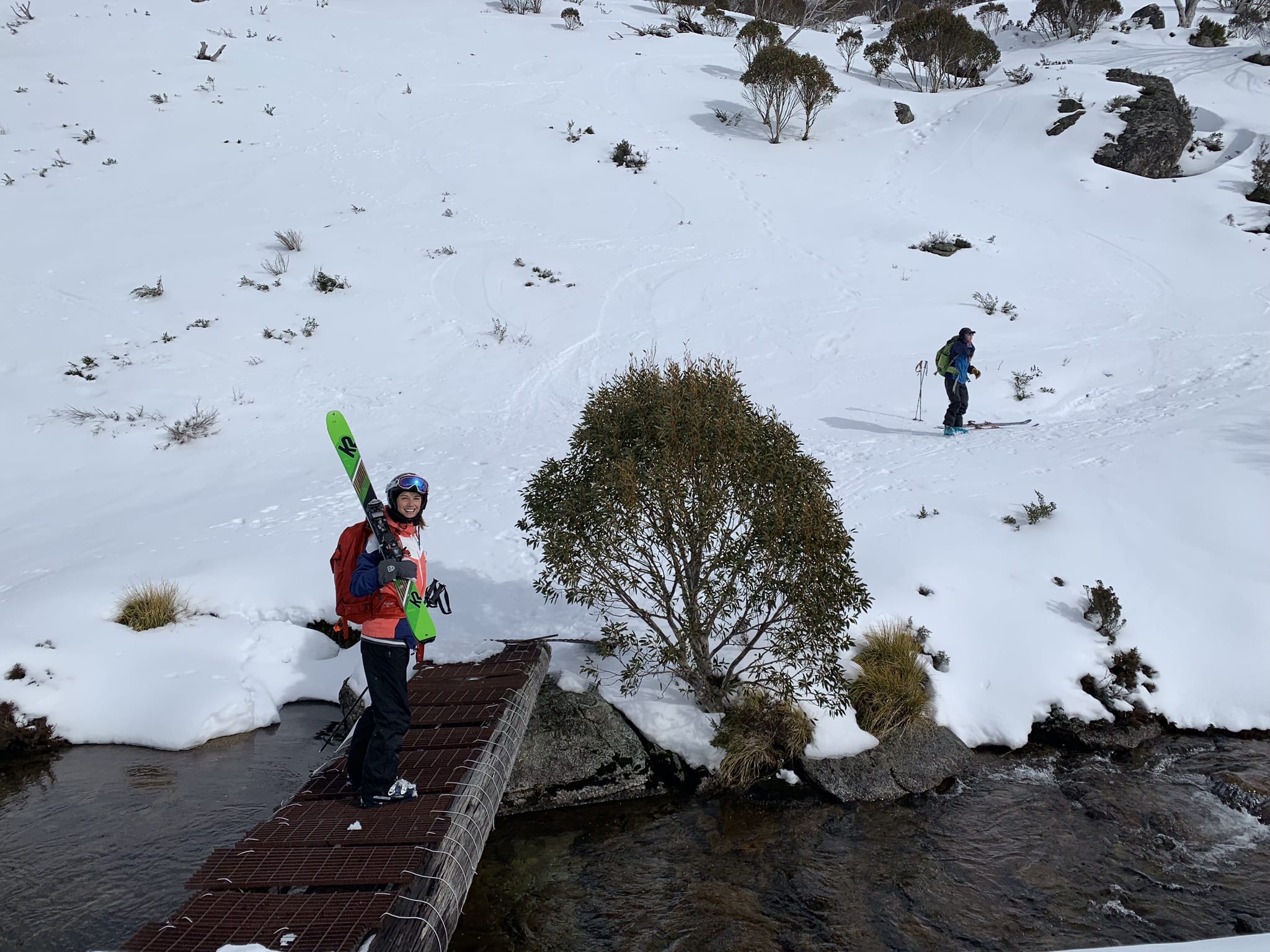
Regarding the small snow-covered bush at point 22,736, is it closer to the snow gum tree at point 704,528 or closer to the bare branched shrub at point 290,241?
the snow gum tree at point 704,528

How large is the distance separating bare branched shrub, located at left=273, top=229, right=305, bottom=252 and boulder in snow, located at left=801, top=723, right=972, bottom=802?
18555mm

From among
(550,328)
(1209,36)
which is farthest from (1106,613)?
(1209,36)

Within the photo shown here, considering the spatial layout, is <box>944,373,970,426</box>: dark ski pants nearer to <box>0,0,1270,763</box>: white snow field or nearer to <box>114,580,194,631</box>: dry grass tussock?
<box>0,0,1270,763</box>: white snow field

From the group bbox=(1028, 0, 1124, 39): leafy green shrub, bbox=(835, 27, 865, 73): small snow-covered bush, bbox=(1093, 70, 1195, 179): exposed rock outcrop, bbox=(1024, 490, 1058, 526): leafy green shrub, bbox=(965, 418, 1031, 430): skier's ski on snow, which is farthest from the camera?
bbox=(1028, 0, 1124, 39): leafy green shrub

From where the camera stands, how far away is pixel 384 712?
527cm

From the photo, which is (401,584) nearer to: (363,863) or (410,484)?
(410,484)

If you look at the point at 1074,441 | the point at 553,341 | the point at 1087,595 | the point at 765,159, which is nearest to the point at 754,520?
the point at 1087,595

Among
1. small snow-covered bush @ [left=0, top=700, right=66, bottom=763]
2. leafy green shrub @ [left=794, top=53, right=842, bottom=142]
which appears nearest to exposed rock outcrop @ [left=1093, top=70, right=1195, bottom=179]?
leafy green shrub @ [left=794, top=53, right=842, bottom=142]

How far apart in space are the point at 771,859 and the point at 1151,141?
2609 cm

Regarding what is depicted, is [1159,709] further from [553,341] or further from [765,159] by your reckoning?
[765,159]

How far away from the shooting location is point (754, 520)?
6492mm

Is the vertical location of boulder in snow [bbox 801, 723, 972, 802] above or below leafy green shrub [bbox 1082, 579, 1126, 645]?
below

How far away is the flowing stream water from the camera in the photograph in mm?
5219

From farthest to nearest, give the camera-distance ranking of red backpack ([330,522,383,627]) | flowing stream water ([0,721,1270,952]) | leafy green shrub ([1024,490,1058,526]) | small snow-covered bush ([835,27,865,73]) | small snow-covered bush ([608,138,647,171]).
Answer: small snow-covered bush ([835,27,865,73]), small snow-covered bush ([608,138,647,171]), leafy green shrub ([1024,490,1058,526]), flowing stream water ([0,721,1270,952]), red backpack ([330,522,383,627])
